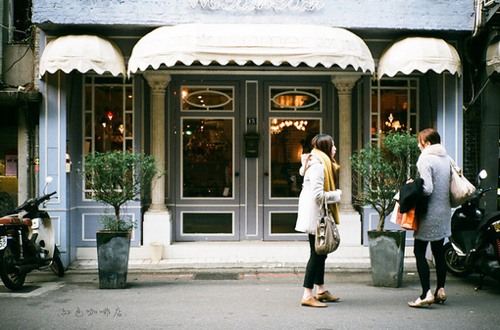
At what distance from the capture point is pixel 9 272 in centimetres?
872

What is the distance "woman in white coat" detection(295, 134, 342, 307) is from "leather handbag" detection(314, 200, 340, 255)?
8cm

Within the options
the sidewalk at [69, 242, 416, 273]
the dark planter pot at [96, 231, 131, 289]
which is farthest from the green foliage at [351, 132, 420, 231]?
the dark planter pot at [96, 231, 131, 289]

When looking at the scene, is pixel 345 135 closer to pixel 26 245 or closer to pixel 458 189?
pixel 458 189

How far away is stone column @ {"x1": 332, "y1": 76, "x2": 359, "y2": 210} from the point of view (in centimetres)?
1152

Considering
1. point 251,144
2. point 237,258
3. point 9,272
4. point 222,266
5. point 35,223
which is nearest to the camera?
point 9,272

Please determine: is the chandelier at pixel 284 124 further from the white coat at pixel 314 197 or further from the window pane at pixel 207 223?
the white coat at pixel 314 197

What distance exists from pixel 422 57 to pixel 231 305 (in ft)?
16.5

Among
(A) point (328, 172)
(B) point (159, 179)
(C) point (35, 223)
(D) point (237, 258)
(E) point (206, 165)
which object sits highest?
(E) point (206, 165)

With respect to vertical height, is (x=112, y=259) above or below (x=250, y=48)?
below

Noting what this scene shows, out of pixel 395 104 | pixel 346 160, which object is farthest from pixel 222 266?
pixel 395 104

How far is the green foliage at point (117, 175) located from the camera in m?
9.06

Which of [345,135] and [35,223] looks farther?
[345,135]

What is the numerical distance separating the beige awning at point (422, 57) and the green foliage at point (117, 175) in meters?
4.20

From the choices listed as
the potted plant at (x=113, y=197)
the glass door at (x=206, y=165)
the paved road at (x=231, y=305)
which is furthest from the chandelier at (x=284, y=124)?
the potted plant at (x=113, y=197)
